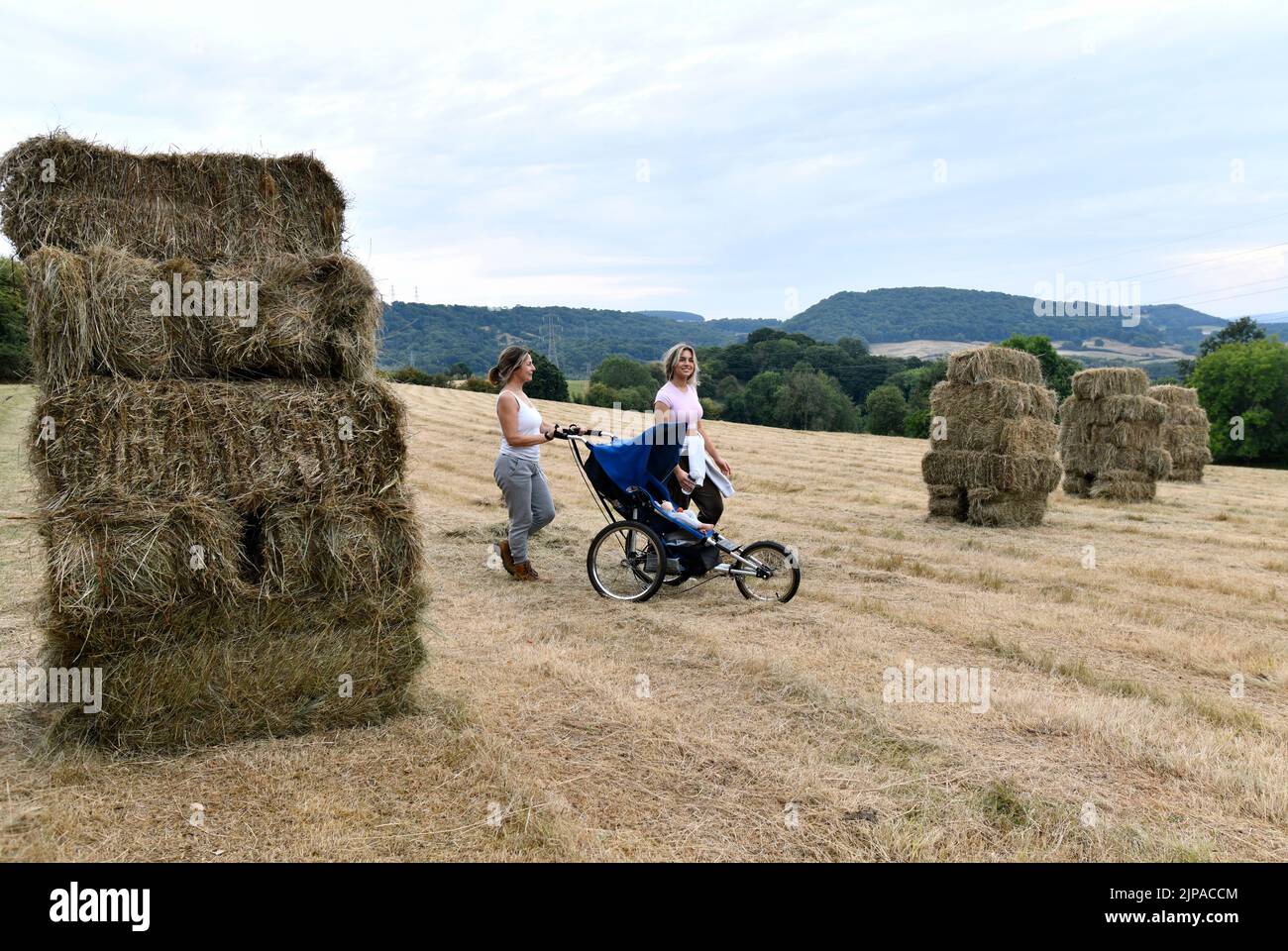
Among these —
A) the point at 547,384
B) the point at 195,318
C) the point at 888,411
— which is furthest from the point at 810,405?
the point at 195,318

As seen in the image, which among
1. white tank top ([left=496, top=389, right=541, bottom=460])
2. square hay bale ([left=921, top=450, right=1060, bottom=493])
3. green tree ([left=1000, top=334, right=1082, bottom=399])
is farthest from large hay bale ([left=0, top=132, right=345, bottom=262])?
green tree ([left=1000, top=334, right=1082, bottom=399])

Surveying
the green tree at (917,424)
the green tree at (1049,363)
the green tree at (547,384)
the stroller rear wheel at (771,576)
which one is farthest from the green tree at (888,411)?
→ the stroller rear wheel at (771,576)

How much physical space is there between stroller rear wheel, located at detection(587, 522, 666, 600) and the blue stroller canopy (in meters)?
0.30

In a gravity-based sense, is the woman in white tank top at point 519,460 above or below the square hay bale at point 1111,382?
below

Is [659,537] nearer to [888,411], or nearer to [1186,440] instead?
[1186,440]

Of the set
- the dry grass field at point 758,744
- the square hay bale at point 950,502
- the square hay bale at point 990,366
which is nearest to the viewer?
the dry grass field at point 758,744

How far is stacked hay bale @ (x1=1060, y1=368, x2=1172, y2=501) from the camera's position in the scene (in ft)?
49.6

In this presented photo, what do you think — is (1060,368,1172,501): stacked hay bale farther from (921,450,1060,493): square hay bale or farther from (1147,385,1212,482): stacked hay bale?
(1147,385,1212,482): stacked hay bale

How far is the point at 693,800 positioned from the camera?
12.1 feet

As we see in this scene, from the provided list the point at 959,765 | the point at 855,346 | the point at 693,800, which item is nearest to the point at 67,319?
the point at 693,800

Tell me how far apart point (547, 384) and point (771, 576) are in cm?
3800

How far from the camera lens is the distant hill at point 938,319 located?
3698 inches

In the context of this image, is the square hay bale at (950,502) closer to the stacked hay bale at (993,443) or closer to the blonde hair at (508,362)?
the stacked hay bale at (993,443)
